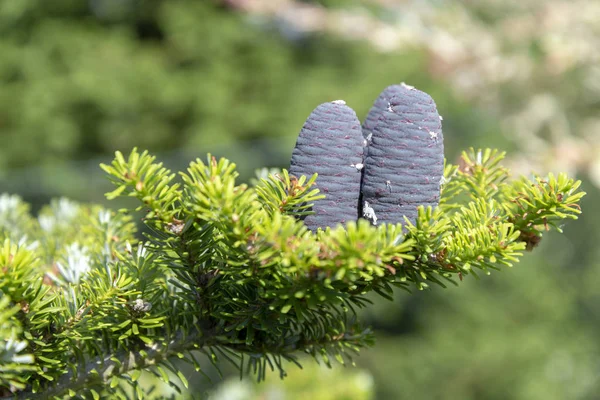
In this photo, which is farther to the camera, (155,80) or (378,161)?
(155,80)

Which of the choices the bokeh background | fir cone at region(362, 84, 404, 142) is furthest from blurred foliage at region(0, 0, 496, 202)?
fir cone at region(362, 84, 404, 142)

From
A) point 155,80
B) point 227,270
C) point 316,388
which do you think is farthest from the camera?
point 155,80

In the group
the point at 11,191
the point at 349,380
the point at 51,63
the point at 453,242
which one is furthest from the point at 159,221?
the point at 51,63

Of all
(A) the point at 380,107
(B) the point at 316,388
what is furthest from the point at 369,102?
(A) the point at 380,107

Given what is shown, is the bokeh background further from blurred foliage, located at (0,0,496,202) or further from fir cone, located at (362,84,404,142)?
fir cone, located at (362,84,404,142)

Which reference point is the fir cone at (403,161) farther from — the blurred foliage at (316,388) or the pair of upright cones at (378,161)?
the blurred foliage at (316,388)

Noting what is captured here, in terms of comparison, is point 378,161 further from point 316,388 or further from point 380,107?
point 316,388

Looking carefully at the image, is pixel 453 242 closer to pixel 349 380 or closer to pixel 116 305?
pixel 116 305
